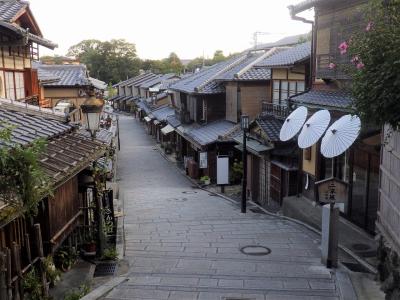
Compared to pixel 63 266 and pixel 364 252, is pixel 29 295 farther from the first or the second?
pixel 364 252

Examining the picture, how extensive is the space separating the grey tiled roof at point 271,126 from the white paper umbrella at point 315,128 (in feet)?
20.3

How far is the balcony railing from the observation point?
2354cm

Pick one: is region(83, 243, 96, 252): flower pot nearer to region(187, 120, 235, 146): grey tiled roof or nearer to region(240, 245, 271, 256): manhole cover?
region(240, 245, 271, 256): manhole cover

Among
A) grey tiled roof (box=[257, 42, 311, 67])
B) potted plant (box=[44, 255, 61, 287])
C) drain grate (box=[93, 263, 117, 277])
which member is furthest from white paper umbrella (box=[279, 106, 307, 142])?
potted plant (box=[44, 255, 61, 287])

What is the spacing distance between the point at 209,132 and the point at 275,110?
704 centimetres

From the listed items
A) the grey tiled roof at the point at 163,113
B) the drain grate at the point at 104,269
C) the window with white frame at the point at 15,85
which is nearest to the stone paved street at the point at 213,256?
the drain grate at the point at 104,269

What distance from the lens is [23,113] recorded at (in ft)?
39.9

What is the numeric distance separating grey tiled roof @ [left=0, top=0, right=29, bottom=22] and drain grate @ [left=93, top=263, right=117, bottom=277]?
960cm

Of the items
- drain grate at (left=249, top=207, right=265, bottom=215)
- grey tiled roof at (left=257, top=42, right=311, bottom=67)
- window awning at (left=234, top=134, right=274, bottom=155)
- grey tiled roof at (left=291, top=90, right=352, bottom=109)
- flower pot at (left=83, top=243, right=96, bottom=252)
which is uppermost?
grey tiled roof at (left=257, top=42, right=311, bottom=67)

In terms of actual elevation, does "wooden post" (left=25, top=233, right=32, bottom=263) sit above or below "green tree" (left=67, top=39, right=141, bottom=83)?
below

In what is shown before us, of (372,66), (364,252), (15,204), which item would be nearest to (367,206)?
(364,252)

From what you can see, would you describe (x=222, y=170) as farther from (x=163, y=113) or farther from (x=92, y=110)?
(x=163, y=113)

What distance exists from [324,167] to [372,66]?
10.2m

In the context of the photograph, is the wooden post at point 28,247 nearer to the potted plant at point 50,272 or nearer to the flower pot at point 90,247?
the potted plant at point 50,272
